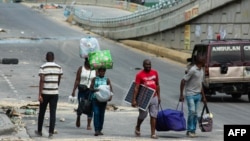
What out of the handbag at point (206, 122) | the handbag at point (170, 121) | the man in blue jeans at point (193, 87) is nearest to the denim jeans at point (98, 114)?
the handbag at point (170, 121)

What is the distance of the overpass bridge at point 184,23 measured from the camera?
39.1 m

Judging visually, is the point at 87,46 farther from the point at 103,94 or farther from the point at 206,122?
the point at 206,122

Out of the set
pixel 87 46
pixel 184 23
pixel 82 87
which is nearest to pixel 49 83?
pixel 82 87

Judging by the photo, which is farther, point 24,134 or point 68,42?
point 68,42

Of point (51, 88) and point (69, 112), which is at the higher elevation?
point (51, 88)

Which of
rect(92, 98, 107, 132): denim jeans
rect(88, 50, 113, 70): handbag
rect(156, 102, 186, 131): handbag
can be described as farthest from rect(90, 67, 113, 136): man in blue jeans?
rect(156, 102, 186, 131): handbag

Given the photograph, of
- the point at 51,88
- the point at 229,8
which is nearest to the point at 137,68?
the point at 229,8

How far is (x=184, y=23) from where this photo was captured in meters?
42.7

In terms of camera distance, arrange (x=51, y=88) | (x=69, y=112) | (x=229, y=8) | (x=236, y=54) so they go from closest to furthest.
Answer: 1. (x=51, y=88)
2. (x=69, y=112)
3. (x=236, y=54)
4. (x=229, y=8)

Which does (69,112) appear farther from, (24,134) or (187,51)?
(187,51)

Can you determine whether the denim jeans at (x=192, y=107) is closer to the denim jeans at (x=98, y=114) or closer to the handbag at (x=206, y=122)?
the handbag at (x=206, y=122)

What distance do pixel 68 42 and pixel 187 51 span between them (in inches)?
368

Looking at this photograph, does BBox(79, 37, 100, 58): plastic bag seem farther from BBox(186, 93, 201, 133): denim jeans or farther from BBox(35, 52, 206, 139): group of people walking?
BBox(186, 93, 201, 133): denim jeans

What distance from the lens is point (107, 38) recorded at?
53625 millimetres
